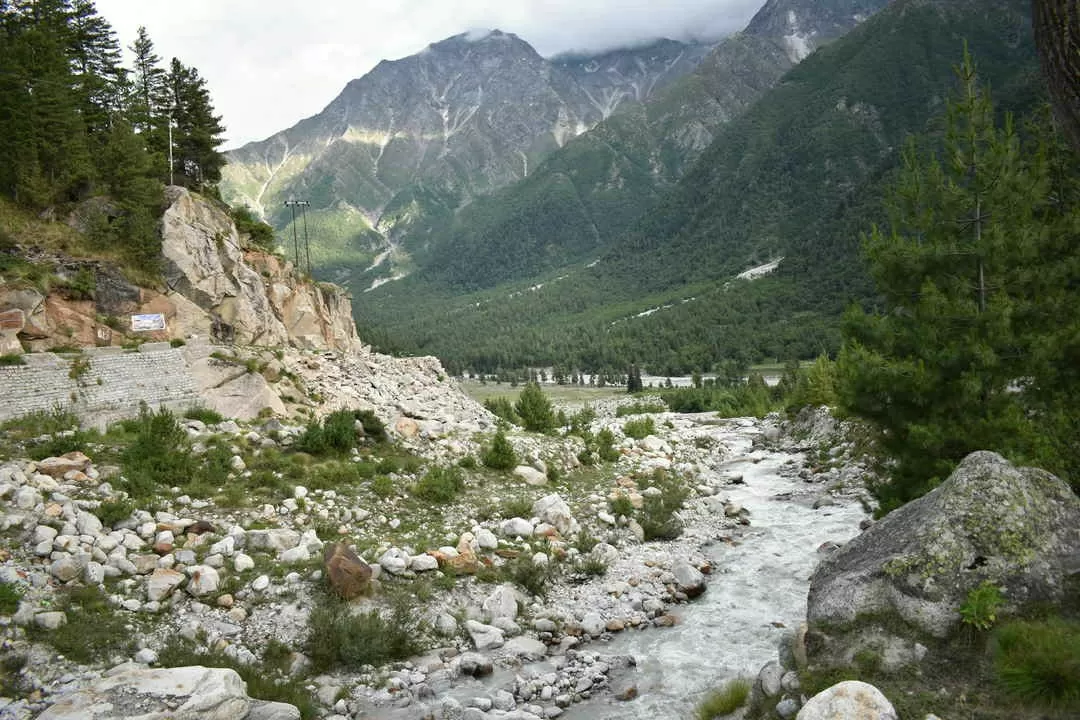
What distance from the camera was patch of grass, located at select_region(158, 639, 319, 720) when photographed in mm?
9352

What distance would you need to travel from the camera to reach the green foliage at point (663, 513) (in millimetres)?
19078

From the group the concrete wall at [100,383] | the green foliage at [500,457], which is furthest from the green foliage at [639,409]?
the concrete wall at [100,383]

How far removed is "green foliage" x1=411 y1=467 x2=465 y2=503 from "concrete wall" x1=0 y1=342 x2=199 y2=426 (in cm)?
1122

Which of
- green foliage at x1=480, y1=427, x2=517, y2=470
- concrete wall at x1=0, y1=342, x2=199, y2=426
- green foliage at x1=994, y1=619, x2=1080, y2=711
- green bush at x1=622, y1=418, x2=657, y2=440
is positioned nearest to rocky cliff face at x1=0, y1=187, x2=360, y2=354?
concrete wall at x1=0, y1=342, x2=199, y2=426

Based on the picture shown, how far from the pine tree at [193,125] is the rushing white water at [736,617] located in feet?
134

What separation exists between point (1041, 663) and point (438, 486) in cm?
1457

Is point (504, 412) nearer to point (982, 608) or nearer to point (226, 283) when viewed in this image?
point (226, 283)

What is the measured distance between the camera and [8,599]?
989 centimetres

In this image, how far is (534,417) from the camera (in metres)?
34.6

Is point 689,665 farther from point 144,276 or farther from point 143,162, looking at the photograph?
point 143,162

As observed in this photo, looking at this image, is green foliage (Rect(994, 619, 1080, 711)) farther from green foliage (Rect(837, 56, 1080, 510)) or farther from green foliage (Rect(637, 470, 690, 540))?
green foliage (Rect(637, 470, 690, 540))

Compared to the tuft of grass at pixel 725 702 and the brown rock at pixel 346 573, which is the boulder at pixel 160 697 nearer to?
the brown rock at pixel 346 573

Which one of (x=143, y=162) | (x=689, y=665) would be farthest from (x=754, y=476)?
(x=143, y=162)

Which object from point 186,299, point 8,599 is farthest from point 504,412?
point 8,599
